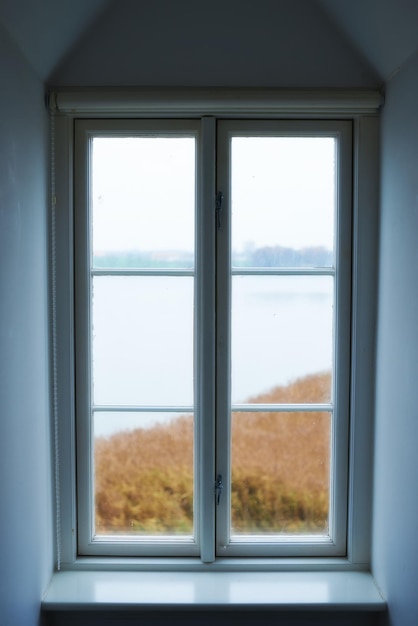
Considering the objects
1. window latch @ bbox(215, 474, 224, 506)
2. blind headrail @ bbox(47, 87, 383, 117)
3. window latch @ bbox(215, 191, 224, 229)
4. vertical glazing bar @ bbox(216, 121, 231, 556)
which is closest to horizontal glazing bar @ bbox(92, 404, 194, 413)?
→ vertical glazing bar @ bbox(216, 121, 231, 556)

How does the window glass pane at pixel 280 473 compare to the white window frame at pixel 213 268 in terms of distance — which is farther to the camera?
the window glass pane at pixel 280 473

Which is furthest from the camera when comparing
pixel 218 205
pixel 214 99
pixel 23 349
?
pixel 218 205

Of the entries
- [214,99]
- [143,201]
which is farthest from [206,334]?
[214,99]

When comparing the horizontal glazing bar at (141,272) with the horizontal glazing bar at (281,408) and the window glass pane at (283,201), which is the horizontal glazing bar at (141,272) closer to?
the window glass pane at (283,201)

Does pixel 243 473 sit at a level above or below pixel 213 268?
below

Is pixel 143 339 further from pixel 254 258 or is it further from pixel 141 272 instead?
pixel 254 258

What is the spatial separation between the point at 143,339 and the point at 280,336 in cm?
44

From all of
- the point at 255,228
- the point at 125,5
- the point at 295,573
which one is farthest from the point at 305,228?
the point at 295,573

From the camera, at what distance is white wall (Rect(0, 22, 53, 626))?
61.4 inches

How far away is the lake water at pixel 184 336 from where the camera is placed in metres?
2.08

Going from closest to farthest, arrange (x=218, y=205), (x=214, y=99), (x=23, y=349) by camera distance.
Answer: (x=23, y=349), (x=214, y=99), (x=218, y=205)

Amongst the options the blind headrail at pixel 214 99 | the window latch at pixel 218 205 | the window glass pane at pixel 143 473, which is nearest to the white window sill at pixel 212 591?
the window glass pane at pixel 143 473

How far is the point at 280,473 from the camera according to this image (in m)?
2.12

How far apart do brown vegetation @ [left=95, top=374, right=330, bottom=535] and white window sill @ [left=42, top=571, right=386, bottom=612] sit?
0.49ft
